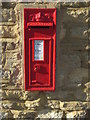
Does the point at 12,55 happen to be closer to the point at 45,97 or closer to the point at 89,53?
the point at 45,97

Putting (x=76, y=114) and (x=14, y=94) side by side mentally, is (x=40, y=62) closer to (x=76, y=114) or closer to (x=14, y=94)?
(x=14, y=94)

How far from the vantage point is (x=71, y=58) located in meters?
2.48

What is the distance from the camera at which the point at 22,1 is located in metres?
2.35

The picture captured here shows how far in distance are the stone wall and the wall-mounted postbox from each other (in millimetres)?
88

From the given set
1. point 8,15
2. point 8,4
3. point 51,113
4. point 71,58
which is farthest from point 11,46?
point 51,113

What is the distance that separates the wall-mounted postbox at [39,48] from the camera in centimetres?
224

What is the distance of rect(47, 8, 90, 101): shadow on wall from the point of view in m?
2.38

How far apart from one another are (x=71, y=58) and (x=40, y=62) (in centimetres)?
40

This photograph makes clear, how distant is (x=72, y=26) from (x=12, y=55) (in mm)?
785

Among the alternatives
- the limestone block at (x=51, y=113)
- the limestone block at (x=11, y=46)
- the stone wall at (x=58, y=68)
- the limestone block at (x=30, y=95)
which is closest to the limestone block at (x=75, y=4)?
the stone wall at (x=58, y=68)

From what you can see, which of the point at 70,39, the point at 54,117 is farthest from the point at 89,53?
the point at 54,117

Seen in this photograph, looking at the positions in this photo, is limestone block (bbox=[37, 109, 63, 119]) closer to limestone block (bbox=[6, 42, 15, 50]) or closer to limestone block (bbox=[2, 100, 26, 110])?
limestone block (bbox=[2, 100, 26, 110])

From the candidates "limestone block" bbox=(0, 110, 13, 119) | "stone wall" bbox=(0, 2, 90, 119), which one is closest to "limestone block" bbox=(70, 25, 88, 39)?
"stone wall" bbox=(0, 2, 90, 119)

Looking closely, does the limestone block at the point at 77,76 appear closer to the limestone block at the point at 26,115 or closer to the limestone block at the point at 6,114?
the limestone block at the point at 26,115
